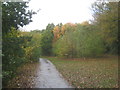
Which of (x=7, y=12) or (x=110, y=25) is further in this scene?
(x=110, y=25)

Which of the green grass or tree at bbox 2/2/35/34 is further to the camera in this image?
the green grass

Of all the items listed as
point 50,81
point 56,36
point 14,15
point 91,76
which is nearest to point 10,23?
point 14,15

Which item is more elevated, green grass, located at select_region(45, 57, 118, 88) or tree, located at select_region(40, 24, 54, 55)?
tree, located at select_region(40, 24, 54, 55)

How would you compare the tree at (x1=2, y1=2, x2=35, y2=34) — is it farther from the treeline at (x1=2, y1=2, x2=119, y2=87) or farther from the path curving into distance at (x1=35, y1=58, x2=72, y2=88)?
the path curving into distance at (x1=35, y1=58, x2=72, y2=88)

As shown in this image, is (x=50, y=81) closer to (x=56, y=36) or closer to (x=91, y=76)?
(x=91, y=76)

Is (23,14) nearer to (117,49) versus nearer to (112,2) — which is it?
(112,2)

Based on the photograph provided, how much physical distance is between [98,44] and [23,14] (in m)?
28.1

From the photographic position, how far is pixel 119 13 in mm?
15281

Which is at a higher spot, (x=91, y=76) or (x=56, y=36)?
(x=56, y=36)

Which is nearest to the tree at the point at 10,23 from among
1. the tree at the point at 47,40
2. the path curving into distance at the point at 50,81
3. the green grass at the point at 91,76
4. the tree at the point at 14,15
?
the tree at the point at 14,15

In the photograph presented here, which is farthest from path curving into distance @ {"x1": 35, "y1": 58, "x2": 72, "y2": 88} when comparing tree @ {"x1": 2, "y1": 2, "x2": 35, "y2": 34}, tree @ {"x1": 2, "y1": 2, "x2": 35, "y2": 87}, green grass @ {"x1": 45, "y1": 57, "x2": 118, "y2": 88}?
tree @ {"x1": 2, "y1": 2, "x2": 35, "y2": 34}

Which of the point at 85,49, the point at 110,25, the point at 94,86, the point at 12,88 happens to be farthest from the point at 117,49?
the point at 12,88

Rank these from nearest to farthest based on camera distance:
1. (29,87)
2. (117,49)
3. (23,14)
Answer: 1. (23,14)
2. (29,87)
3. (117,49)

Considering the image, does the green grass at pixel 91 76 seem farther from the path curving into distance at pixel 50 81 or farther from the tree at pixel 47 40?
the tree at pixel 47 40
